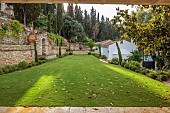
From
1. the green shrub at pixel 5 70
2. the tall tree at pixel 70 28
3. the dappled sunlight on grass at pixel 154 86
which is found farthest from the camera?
the tall tree at pixel 70 28

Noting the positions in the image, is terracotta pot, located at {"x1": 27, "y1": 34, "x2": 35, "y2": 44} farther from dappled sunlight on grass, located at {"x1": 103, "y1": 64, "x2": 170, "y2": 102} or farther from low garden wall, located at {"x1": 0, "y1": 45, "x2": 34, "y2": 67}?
dappled sunlight on grass, located at {"x1": 103, "y1": 64, "x2": 170, "y2": 102}

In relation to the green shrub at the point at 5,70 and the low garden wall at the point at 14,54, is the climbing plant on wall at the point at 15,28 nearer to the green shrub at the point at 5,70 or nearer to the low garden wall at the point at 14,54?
the low garden wall at the point at 14,54

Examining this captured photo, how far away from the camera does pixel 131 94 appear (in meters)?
6.01

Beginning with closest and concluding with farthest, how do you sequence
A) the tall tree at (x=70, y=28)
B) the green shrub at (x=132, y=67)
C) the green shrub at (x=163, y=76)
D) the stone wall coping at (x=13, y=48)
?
the green shrub at (x=163, y=76) → the stone wall coping at (x=13, y=48) → the green shrub at (x=132, y=67) → the tall tree at (x=70, y=28)

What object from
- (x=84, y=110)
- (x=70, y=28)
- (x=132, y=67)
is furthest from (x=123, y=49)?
(x=84, y=110)

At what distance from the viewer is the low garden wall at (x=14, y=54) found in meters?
12.6

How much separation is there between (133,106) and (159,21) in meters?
4.14

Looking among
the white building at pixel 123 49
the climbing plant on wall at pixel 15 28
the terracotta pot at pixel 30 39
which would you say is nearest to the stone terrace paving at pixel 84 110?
the climbing plant on wall at pixel 15 28

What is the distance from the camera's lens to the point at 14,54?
13914 mm

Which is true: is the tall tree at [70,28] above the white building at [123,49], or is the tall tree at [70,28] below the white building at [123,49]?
above

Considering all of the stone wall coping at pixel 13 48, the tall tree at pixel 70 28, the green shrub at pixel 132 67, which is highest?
the tall tree at pixel 70 28

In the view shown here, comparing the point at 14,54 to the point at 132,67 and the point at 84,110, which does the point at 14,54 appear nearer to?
the point at 132,67

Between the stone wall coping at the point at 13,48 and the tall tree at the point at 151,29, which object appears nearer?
the tall tree at the point at 151,29

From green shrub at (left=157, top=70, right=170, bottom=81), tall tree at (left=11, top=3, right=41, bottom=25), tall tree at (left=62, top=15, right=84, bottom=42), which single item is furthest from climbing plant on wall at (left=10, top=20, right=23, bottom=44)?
tall tree at (left=62, top=15, right=84, bottom=42)
